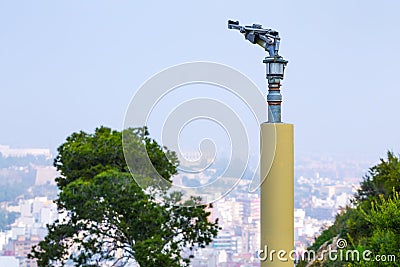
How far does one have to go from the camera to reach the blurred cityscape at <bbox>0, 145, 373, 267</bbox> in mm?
10875

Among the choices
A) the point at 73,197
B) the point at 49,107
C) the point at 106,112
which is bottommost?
the point at 73,197

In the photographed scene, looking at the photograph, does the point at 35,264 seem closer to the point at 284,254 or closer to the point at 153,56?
the point at 153,56

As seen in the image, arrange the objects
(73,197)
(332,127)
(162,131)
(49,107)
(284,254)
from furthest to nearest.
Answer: (49,107) < (332,127) < (73,197) < (162,131) < (284,254)

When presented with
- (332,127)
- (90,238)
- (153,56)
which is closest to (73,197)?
(90,238)

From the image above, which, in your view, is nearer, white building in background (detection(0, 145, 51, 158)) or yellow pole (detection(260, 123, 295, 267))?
yellow pole (detection(260, 123, 295, 267))

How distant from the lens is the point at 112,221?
11664 millimetres

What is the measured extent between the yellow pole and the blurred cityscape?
5627 mm

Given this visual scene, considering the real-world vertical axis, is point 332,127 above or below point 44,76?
below

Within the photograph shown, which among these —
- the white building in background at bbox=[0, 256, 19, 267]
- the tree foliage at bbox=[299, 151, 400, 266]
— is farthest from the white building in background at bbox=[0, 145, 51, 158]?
the tree foliage at bbox=[299, 151, 400, 266]

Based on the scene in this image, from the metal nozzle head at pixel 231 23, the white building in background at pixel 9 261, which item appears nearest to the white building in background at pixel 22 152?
the white building in background at pixel 9 261

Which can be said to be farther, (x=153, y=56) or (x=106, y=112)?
(x=106, y=112)

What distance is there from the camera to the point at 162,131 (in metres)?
4.10

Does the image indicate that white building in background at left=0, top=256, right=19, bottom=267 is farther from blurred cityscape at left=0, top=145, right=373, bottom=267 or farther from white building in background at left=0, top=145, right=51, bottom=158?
white building in background at left=0, top=145, right=51, bottom=158

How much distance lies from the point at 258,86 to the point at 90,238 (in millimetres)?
8491
